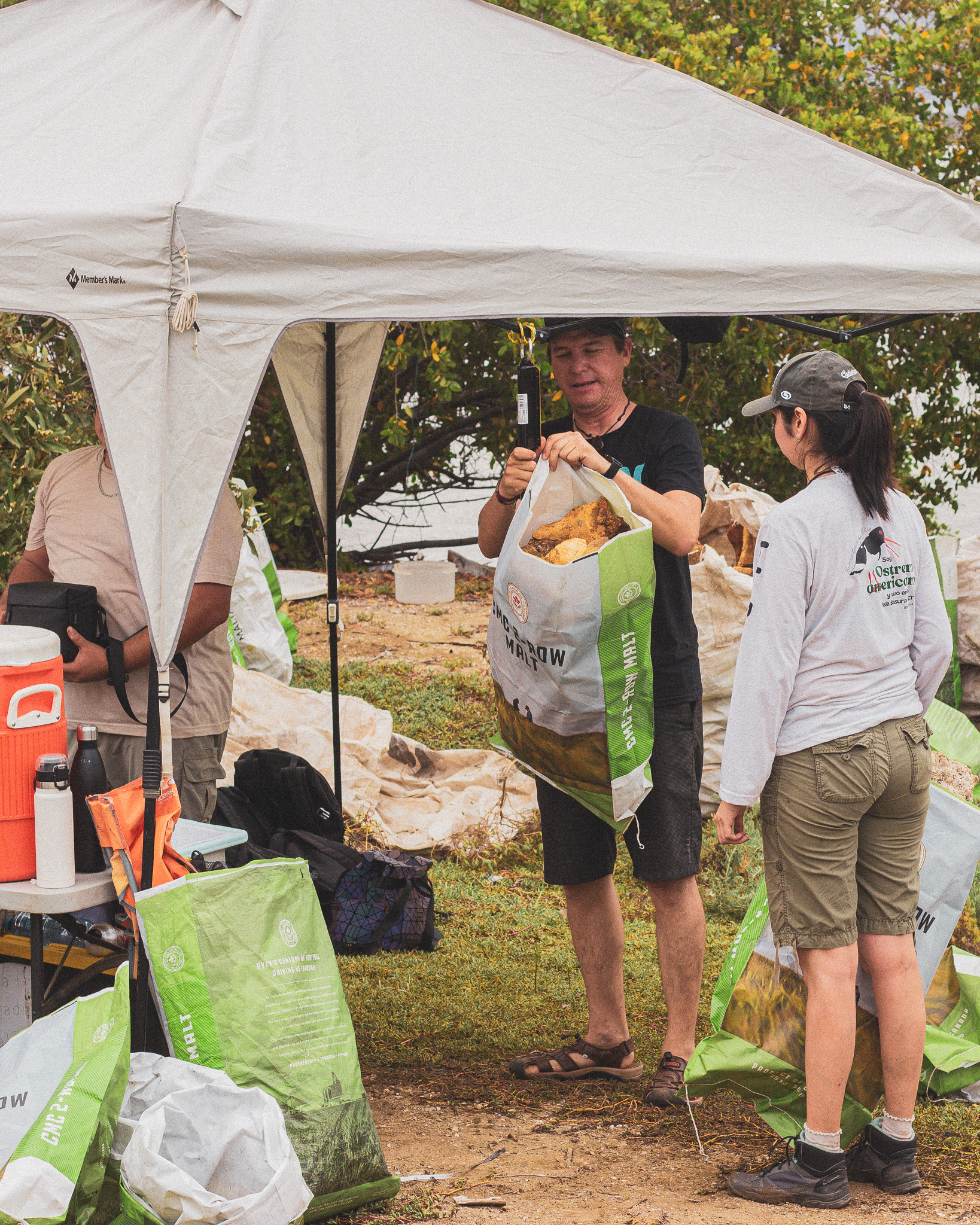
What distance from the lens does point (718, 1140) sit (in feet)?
10.5

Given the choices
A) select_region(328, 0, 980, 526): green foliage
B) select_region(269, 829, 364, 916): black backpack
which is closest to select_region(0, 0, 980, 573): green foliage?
select_region(328, 0, 980, 526): green foliage

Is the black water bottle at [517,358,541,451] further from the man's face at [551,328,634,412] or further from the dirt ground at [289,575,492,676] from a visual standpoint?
the dirt ground at [289,575,492,676]

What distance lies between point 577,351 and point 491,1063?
197 cm

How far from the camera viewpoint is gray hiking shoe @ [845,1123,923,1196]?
2898 mm

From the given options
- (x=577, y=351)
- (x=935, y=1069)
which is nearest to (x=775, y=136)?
(x=577, y=351)

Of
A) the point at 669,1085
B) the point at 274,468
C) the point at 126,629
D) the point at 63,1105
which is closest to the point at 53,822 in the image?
the point at 63,1105

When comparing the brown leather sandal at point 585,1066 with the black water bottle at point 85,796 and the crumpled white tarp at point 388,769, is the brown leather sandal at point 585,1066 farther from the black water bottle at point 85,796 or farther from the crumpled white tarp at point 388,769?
the crumpled white tarp at point 388,769

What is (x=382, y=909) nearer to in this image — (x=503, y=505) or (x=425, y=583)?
(x=503, y=505)

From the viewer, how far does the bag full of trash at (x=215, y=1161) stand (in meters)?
2.32

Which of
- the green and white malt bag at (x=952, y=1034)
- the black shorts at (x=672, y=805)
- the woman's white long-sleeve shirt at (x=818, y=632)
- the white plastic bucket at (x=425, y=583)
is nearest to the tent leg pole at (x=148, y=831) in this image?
the black shorts at (x=672, y=805)

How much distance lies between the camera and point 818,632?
276 cm

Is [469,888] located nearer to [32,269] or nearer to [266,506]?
[32,269]

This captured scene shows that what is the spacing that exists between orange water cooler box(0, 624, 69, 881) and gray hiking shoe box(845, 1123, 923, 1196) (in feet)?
6.25

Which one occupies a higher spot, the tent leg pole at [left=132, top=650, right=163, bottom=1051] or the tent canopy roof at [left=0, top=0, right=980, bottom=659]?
the tent canopy roof at [left=0, top=0, right=980, bottom=659]
